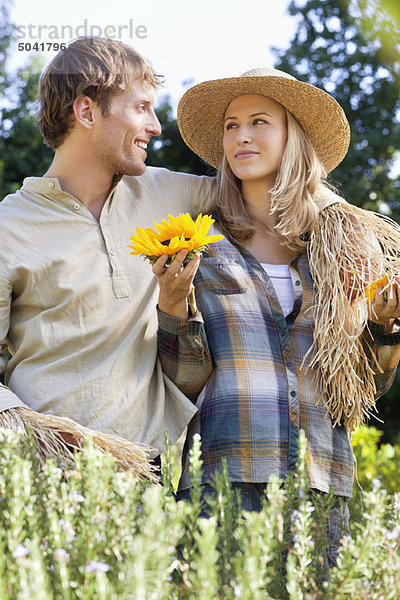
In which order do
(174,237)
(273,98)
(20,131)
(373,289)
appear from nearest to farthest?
(174,237) < (373,289) < (273,98) < (20,131)

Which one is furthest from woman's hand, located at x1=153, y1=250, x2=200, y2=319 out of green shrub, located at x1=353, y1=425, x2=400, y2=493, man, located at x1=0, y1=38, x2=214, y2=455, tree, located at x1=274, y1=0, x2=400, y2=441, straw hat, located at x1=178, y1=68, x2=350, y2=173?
tree, located at x1=274, y1=0, x2=400, y2=441

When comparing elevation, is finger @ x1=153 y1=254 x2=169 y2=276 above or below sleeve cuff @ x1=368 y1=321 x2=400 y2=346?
above

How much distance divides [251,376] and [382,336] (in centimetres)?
48

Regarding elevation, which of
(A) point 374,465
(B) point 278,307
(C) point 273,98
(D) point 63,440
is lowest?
(A) point 374,465

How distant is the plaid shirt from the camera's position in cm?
216

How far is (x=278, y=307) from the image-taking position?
2299 millimetres

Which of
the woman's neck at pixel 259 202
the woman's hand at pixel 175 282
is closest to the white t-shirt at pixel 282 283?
the woman's neck at pixel 259 202

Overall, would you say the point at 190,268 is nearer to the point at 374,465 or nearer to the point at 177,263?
the point at 177,263

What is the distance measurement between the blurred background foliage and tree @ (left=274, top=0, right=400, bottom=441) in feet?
0.04

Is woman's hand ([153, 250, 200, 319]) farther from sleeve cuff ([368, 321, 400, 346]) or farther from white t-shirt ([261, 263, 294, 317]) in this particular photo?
sleeve cuff ([368, 321, 400, 346])

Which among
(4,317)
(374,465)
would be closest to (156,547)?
(4,317)

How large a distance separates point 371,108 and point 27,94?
4.60 metres

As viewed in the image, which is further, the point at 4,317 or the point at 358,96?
the point at 358,96

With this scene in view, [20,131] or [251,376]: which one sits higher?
[251,376]
